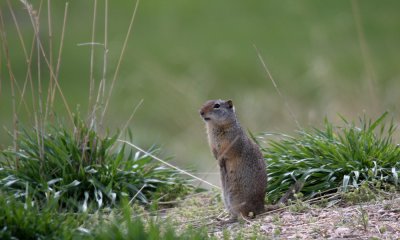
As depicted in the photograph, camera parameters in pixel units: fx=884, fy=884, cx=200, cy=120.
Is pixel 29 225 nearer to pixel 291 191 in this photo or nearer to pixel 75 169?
pixel 75 169

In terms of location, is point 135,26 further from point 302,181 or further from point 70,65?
point 302,181

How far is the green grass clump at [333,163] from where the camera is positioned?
6559mm

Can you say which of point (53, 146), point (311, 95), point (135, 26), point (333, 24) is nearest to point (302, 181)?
point (53, 146)

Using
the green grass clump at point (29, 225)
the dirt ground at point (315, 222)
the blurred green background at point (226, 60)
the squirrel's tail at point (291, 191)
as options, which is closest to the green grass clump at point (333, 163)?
the squirrel's tail at point (291, 191)

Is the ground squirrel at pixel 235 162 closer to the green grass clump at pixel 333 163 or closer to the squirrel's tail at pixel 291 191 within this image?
the squirrel's tail at pixel 291 191

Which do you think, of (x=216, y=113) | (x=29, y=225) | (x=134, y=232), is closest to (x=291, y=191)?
(x=216, y=113)

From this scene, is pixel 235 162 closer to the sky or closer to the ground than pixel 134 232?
closer to the sky

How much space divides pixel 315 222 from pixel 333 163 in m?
0.91

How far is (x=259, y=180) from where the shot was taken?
6.39 metres

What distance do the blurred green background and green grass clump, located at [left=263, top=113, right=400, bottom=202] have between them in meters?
2.85

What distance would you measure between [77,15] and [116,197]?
12.9 metres

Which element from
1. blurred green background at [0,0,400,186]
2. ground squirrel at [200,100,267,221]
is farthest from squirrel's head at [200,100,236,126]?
blurred green background at [0,0,400,186]

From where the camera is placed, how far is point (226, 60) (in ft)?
52.6

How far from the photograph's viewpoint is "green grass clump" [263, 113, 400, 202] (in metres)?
6.56
